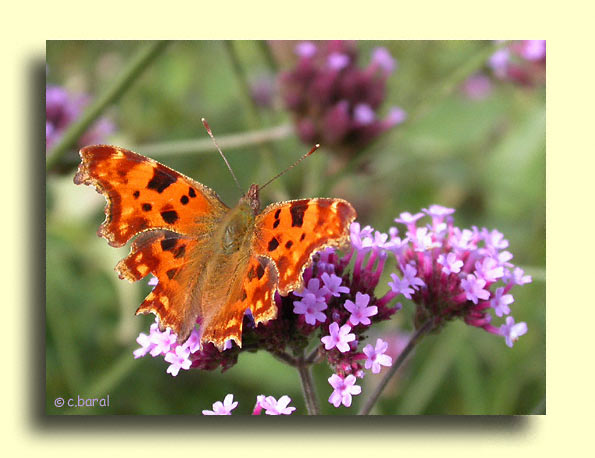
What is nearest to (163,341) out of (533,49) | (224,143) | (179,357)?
(179,357)

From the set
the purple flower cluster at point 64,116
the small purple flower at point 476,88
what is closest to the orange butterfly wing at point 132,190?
the purple flower cluster at point 64,116

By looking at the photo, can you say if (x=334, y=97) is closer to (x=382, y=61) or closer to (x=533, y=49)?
(x=382, y=61)

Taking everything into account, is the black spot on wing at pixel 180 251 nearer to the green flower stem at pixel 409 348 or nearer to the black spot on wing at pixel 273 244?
the black spot on wing at pixel 273 244

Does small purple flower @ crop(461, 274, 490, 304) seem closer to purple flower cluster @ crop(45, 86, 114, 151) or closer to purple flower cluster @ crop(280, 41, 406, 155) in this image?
purple flower cluster @ crop(280, 41, 406, 155)

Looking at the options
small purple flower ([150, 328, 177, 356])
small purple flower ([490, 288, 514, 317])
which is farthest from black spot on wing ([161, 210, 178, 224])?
small purple flower ([490, 288, 514, 317])
